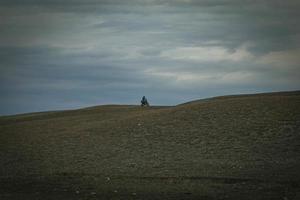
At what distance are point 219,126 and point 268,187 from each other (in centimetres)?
1639

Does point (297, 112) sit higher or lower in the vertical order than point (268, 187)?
higher

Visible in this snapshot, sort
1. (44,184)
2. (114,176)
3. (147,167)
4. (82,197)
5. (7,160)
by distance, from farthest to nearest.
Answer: (7,160) < (147,167) < (114,176) < (44,184) < (82,197)

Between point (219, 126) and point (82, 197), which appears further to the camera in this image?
point (219, 126)

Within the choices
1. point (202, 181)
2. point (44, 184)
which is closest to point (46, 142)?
point (44, 184)

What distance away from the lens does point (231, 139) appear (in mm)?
31188

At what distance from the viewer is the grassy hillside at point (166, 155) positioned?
18.1 m

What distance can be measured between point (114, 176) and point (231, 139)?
37.6 feet

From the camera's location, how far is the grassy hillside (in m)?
18.1

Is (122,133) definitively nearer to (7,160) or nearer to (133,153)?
(133,153)

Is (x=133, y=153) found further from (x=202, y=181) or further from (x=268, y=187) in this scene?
(x=268, y=187)

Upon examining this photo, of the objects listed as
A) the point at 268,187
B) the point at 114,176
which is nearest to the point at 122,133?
the point at 114,176

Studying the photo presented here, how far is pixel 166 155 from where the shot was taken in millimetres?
27938

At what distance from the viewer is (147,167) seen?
24.4m

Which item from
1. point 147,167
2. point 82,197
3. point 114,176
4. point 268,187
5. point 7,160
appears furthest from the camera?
point 7,160
